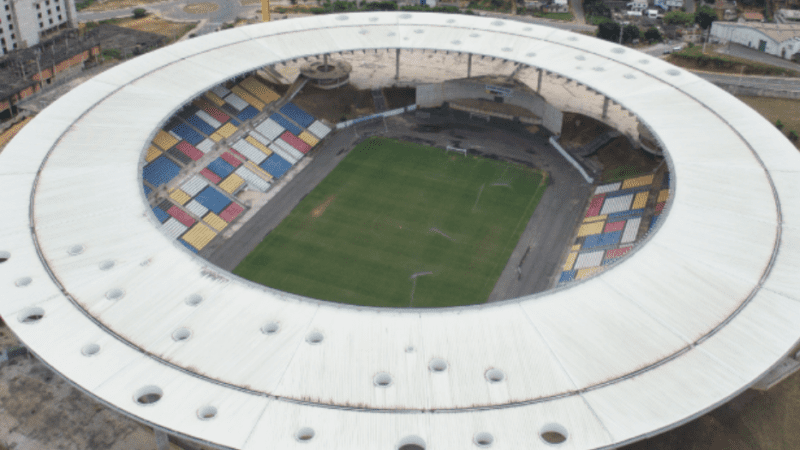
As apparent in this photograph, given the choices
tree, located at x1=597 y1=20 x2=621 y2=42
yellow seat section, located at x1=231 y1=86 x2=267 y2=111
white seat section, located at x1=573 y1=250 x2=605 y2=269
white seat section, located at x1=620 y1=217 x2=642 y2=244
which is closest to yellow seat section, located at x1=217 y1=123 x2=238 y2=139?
yellow seat section, located at x1=231 y1=86 x2=267 y2=111

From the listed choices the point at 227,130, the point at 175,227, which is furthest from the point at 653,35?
the point at 175,227

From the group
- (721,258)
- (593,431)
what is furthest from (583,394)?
(721,258)

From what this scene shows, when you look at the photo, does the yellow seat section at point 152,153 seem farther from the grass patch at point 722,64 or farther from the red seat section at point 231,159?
the grass patch at point 722,64

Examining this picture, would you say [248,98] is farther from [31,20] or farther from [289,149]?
[31,20]

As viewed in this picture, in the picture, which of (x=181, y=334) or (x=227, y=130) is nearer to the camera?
(x=181, y=334)

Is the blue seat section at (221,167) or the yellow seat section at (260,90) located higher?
the yellow seat section at (260,90)

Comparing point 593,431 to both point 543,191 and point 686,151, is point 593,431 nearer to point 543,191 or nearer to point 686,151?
point 686,151

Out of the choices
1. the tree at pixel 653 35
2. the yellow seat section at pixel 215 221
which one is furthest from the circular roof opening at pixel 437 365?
the tree at pixel 653 35
